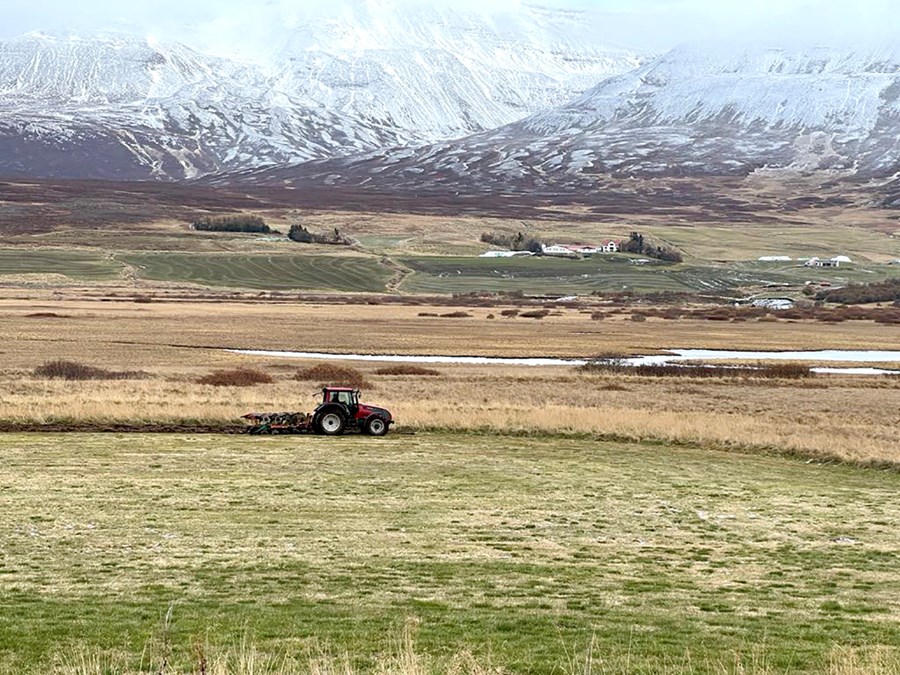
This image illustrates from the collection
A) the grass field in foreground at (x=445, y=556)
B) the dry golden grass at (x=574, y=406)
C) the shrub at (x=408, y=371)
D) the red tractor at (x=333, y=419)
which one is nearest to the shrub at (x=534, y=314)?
the shrub at (x=408, y=371)

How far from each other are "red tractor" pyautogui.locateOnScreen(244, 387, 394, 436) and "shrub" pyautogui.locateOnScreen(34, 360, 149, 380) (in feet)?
63.8

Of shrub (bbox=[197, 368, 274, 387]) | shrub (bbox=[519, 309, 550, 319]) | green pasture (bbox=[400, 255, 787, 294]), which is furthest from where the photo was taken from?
green pasture (bbox=[400, 255, 787, 294])

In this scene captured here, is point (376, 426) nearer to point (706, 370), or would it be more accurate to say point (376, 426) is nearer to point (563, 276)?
point (706, 370)

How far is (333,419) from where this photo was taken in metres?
36.6

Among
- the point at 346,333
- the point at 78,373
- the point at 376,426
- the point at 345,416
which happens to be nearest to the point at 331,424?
the point at 345,416

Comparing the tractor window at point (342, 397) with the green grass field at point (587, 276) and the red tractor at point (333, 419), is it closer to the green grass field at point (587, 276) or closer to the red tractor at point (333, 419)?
the red tractor at point (333, 419)

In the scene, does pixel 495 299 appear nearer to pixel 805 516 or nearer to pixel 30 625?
pixel 805 516

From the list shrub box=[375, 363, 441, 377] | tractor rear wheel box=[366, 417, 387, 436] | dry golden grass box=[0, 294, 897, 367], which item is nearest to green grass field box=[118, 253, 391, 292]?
dry golden grass box=[0, 294, 897, 367]

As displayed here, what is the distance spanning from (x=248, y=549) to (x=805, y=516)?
12040 millimetres

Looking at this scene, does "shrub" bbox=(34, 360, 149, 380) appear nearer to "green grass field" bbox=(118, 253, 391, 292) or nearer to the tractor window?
the tractor window

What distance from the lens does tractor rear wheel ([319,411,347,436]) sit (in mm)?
36500

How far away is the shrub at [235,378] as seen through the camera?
52.0 m

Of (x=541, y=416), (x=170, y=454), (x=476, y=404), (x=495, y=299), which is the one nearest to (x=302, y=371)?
(x=476, y=404)

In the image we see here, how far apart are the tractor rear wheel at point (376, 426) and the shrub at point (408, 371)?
78.0ft
